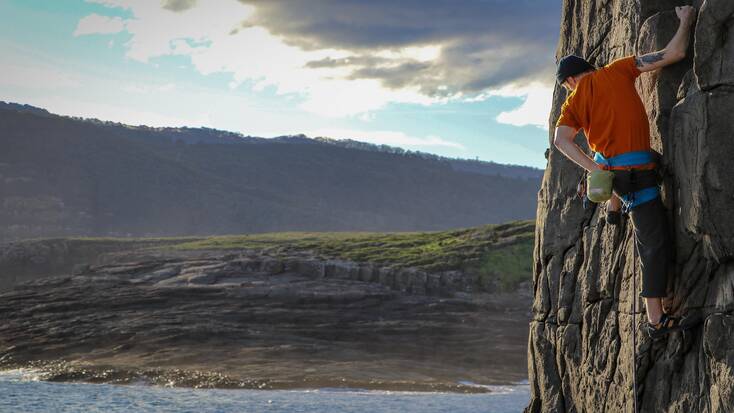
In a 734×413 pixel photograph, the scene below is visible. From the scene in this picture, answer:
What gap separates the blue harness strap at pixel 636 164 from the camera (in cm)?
895

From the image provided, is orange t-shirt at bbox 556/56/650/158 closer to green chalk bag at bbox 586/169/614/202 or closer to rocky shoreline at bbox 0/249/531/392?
green chalk bag at bbox 586/169/614/202

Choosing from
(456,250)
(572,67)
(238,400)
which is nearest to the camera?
(572,67)

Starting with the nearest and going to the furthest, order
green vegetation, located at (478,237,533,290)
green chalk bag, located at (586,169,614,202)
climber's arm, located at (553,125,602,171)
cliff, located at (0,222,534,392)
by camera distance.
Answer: green chalk bag, located at (586,169,614,202), climber's arm, located at (553,125,602,171), cliff, located at (0,222,534,392), green vegetation, located at (478,237,533,290)

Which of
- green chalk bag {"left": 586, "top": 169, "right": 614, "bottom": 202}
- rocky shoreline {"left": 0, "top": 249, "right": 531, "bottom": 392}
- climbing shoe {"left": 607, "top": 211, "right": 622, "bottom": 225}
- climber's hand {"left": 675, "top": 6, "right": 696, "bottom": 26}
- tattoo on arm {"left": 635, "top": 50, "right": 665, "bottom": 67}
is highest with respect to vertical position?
climber's hand {"left": 675, "top": 6, "right": 696, "bottom": 26}

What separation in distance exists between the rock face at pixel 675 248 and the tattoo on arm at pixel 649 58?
281mm

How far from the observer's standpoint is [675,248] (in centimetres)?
896

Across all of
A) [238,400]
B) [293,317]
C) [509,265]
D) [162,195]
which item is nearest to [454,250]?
[509,265]

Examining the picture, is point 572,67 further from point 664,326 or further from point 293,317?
point 293,317

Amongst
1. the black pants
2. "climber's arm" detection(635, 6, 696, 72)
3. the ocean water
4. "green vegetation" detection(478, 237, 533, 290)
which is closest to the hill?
"green vegetation" detection(478, 237, 533, 290)

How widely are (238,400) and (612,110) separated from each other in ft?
54.9

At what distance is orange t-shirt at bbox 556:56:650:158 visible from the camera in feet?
29.8

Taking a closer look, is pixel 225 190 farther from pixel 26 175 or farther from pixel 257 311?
pixel 257 311

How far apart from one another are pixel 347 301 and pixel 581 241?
2635 centimetres

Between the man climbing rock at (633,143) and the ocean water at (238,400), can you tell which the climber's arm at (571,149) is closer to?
the man climbing rock at (633,143)
